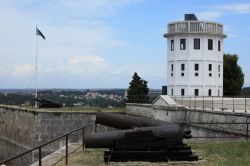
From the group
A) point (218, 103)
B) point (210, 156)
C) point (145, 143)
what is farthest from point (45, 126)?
point (145, 143)

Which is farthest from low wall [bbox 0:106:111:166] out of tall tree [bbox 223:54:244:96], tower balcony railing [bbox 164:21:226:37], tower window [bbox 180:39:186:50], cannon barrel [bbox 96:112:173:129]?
tall tree [bbox 223:54:244:96]

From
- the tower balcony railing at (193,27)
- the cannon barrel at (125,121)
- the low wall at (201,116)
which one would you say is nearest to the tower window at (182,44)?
the tower balcony railing at (193,27)

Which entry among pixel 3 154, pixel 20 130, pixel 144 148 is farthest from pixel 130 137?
pixel 3 154

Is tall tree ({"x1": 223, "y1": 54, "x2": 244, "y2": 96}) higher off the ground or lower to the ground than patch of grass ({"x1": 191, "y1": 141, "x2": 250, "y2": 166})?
higher

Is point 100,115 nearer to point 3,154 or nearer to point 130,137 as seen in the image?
point 130,137

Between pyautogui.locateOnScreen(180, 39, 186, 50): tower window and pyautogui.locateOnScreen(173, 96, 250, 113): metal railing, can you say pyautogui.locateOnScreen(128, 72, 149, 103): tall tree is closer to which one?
pyautogui.locateOnScreen(180, 39, 186, 50): tower window

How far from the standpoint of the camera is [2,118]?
142ft

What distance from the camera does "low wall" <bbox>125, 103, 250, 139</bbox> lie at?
65.4ft

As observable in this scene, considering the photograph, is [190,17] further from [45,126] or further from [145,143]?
[145,143]

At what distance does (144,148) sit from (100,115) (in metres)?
1.90

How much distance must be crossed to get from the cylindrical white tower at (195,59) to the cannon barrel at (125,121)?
34646mm

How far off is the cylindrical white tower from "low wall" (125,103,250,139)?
13.5 metres

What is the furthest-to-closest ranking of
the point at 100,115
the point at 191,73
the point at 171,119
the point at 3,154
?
1. the point at 191,73
2. the point at 3,154
3. the point at 171,119
4. the point at 100,115

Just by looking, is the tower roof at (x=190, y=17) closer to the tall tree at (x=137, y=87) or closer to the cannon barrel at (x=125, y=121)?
the tall tree at (x=137, y=87)
